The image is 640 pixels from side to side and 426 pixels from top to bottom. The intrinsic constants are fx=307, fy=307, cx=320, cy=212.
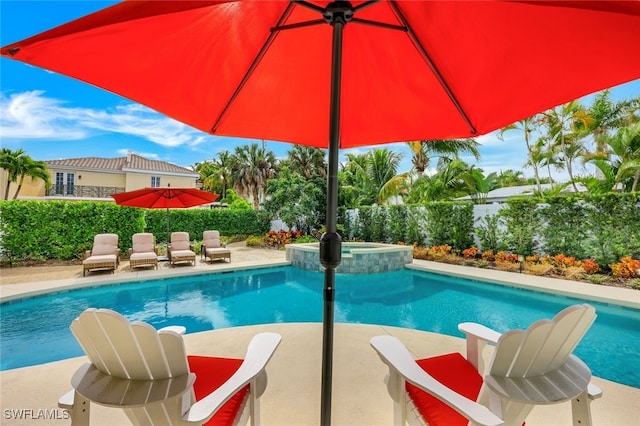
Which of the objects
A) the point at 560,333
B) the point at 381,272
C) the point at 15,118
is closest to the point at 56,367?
the point at 560,333

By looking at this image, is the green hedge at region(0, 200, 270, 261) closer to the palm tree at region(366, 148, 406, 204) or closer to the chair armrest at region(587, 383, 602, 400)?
the palm tree at region(366, 148, 406, 204)

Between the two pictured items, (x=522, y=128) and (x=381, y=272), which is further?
(x=522, y=128)

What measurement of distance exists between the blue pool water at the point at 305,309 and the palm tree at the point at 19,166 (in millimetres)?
20437

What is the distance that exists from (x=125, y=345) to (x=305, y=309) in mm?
5442

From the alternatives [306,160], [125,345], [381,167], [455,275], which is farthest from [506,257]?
[306,160]

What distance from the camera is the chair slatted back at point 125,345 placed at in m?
1.39

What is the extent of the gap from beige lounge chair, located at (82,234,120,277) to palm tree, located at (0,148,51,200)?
1796 cm

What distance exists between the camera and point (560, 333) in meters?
1.52

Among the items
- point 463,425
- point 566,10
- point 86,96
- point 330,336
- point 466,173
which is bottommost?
point 463,425

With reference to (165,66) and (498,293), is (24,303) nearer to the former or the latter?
(165,66)

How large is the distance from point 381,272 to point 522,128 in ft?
33.0

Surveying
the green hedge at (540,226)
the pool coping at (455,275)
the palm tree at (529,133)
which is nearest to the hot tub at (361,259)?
the pool coping at (455,275)

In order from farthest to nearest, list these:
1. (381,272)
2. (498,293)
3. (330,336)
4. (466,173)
→ (466,173), (381,272), (498,293), (330,336)

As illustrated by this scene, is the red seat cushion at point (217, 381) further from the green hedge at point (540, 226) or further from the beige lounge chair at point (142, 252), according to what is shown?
the green hedge at point (540, 226)
